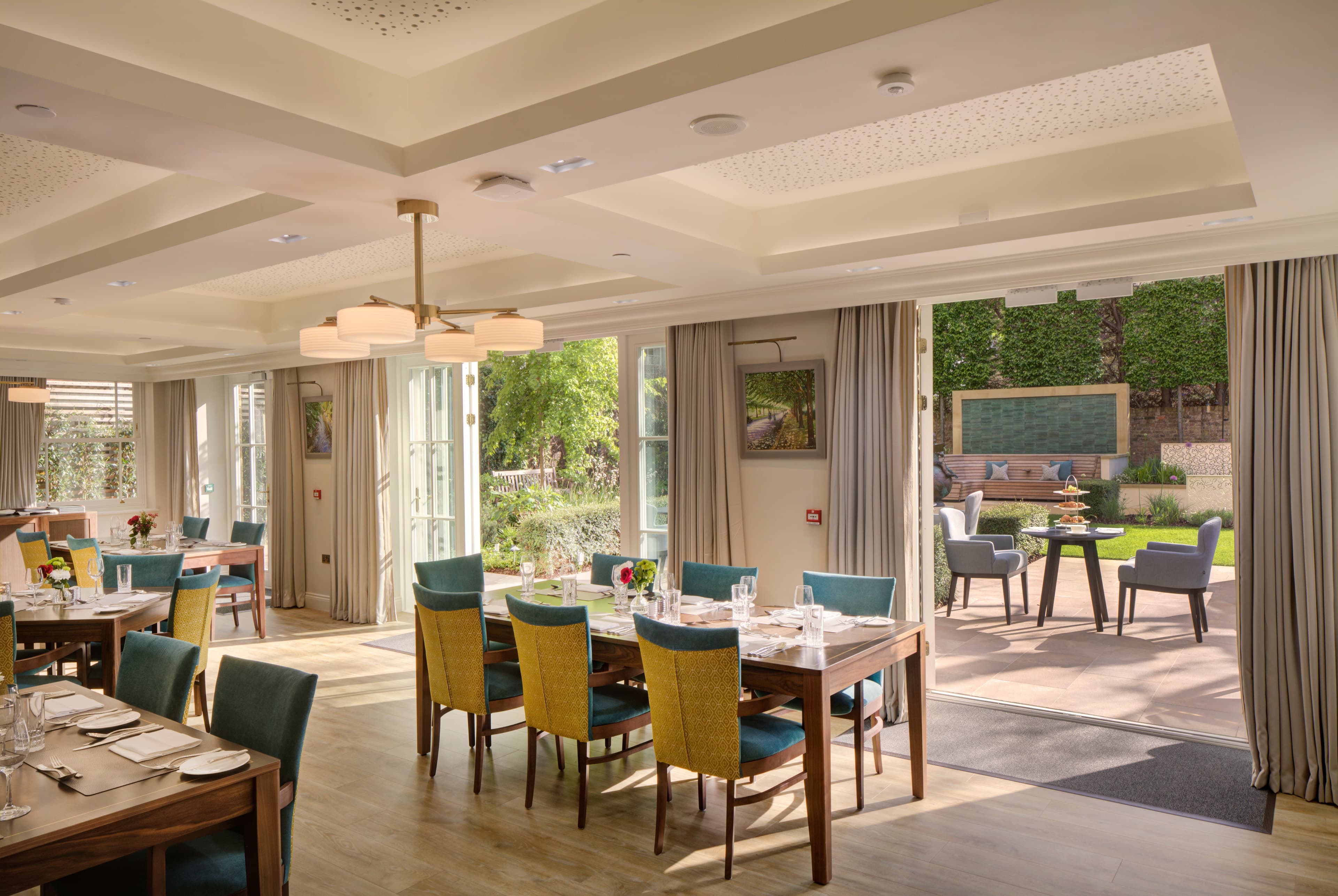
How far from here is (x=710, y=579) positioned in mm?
4781

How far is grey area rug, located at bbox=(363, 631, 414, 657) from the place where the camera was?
681cm

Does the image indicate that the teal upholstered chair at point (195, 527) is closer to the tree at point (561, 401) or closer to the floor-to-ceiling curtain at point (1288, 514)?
the tree at point (561, 401)

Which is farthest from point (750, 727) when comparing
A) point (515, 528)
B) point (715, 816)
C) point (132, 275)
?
point (515, 528)

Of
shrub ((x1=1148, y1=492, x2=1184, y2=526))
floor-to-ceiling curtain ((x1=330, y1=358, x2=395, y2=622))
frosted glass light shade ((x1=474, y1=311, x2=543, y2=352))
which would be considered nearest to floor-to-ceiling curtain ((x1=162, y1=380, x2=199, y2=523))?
floor-to-ceiling curtain ((x1=330, y1=358, x2=395, y2=622))

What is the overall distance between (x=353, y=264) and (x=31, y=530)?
17.5ft

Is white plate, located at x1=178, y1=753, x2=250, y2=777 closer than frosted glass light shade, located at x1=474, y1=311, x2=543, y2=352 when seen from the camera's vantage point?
Yes

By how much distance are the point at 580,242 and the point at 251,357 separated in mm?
5906

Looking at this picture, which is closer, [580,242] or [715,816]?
[715,816]

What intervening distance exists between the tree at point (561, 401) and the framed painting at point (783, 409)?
21.4 feet

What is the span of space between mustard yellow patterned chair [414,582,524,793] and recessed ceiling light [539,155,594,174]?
1978 mm

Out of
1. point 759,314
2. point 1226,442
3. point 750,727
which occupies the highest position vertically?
point 759,314

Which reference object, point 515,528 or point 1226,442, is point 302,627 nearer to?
point 515,528

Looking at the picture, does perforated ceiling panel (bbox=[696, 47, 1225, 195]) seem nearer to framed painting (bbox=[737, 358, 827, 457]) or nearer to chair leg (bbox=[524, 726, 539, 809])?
framed painting (bbox=[737, 358, 827, 457])

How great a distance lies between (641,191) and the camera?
3.99 meters
